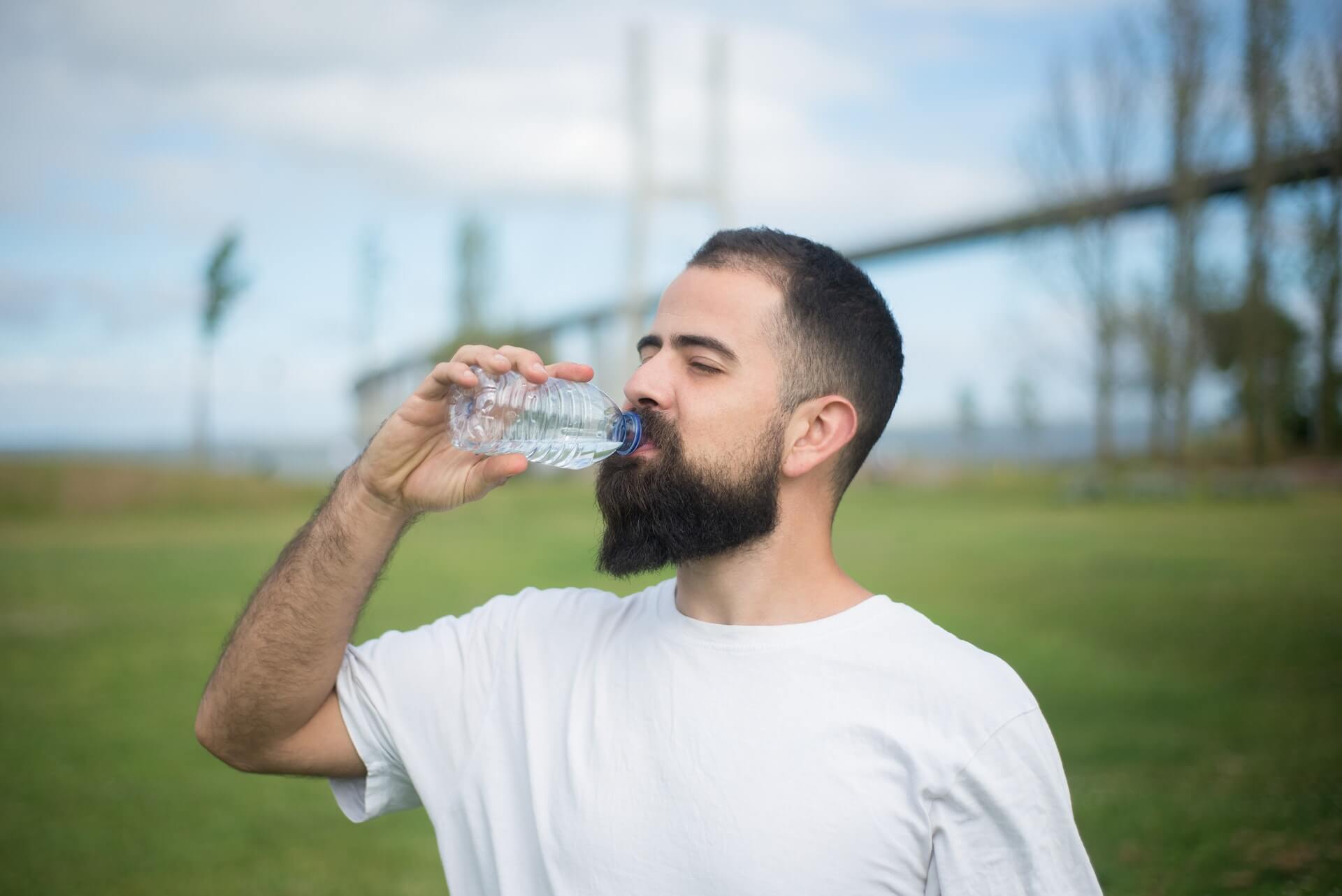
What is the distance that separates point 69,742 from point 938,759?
510 cm

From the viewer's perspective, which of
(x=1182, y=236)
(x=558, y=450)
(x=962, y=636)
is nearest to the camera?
(x=558, y=450)

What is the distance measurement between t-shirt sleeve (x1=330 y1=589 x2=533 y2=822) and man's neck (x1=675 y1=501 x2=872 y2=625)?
30cm

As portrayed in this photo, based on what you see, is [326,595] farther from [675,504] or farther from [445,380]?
[675,504]

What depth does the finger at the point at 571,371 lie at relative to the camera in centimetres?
154

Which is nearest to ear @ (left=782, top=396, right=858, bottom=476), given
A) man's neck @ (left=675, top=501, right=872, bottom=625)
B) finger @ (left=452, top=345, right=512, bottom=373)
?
man's neck @ (left=675, top=501, right=872, bottom=625)

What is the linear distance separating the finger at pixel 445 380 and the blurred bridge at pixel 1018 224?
477 centimetres

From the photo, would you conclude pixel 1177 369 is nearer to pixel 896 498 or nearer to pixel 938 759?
pixel 896 498

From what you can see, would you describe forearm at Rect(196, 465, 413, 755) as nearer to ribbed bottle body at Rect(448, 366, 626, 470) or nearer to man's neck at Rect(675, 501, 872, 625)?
ribbed bottle body at Rect(448, 366, 626, 470)

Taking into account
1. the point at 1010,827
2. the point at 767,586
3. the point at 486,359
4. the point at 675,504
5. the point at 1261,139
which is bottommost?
the point at 1010,827

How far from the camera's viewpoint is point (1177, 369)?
1742 cm

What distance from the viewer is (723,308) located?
1621 millimetres

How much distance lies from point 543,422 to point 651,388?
1.89 feet

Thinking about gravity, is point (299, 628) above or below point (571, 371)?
below

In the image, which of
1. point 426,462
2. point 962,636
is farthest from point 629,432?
point 962,636
